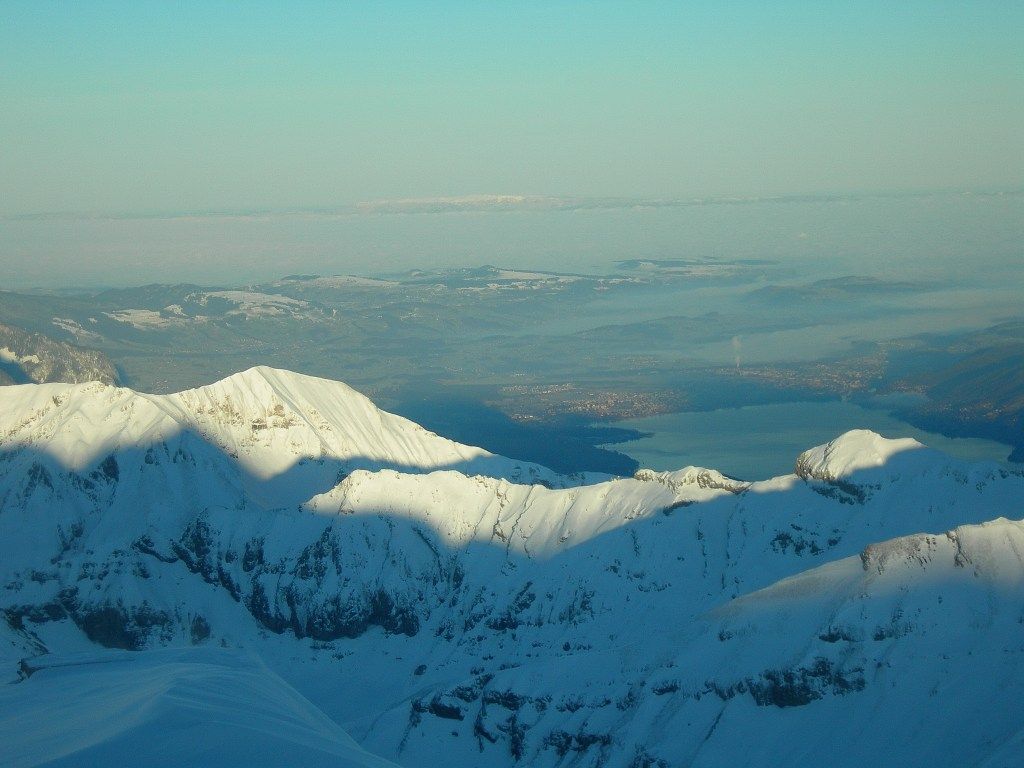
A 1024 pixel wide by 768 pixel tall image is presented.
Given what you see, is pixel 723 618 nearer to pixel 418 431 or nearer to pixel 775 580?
pixel 775 580

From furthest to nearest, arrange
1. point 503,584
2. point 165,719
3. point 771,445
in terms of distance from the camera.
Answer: point 771,445
point 503,584
point 165,719

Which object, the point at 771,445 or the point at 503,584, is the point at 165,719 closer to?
the point at 503,584

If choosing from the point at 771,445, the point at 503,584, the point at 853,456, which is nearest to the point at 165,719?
the point at 503,584

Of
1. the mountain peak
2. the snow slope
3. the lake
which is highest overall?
the snow slope

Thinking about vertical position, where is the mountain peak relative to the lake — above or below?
above

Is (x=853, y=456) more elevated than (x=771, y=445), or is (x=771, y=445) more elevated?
(x=853, y=456)

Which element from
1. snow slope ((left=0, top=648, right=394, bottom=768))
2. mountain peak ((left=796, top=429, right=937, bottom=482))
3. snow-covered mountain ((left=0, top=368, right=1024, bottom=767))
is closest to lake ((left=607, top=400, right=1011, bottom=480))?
snow-covered mountain ((left=0, top=368, right=1024, bottom=767))

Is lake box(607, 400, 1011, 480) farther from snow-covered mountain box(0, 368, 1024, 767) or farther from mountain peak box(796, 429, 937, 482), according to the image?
mountain peak box(796, 429, 937, 482)

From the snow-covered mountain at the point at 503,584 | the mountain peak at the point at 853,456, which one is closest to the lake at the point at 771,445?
the snow-covered mountain at the point at 503,584

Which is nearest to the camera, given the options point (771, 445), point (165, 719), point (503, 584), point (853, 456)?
point (165, 719)

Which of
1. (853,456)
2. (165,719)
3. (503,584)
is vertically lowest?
(503,584)
